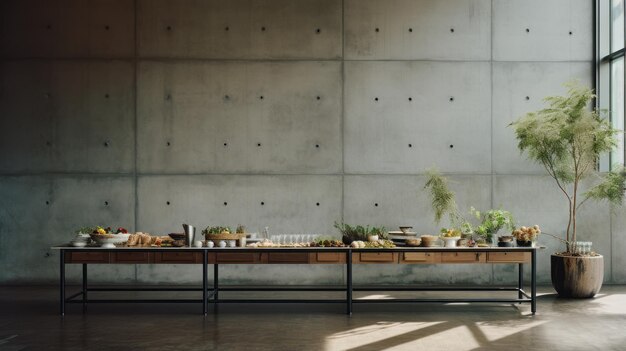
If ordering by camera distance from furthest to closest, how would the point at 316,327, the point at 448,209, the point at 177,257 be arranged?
the point at 448,209 < the point at 177,257 < the point at 316,327

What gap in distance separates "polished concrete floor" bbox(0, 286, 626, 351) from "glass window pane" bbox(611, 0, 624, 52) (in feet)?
15.2

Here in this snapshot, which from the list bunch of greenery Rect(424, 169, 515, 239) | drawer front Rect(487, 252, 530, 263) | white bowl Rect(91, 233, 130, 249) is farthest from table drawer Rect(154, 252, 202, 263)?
drawer front Rect(487, 252, 530, 263)

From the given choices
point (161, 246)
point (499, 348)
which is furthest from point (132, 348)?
point (499, 348)

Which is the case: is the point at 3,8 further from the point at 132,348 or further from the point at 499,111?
the point at 499,111

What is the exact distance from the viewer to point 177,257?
8219mm

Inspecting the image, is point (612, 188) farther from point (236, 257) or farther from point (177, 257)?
point (177, 257)

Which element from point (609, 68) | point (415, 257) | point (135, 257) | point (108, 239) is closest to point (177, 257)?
point (135, 257)

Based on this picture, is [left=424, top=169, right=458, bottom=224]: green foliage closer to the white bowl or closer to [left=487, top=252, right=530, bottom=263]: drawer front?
[left=487, top=252, right=530, bottom=263]: drawer front

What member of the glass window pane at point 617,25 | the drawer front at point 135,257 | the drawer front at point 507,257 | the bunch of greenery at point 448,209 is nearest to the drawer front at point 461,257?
the drawer front at point 507,257

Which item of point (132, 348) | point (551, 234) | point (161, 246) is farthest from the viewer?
point (551, 234)

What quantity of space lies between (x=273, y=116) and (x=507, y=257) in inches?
194

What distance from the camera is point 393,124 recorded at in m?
11.2

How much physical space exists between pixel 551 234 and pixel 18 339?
8.69m

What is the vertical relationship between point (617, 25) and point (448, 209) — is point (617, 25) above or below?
above
